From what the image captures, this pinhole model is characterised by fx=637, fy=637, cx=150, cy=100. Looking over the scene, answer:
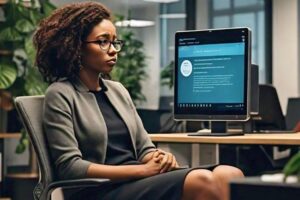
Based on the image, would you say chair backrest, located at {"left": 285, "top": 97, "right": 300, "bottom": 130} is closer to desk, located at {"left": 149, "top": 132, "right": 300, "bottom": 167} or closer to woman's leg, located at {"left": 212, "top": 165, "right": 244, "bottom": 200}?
desk, located at {"left": 149, "top": 132, "right": 300, "bottom": 167}

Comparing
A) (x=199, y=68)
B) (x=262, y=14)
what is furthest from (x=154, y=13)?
(x=199, y=68)

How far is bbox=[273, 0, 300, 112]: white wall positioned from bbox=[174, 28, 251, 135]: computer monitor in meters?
4.03

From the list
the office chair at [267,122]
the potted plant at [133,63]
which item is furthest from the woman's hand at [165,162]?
the potted plant at [133,63]

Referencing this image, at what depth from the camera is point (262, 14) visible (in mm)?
7117

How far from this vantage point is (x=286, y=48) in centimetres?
680

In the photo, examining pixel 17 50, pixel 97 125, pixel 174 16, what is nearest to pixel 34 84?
pixel 17 50

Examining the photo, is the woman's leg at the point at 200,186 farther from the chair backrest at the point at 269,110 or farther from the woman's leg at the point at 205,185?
the chair backrest at the point at 269,110

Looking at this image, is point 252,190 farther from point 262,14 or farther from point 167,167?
point 262,14

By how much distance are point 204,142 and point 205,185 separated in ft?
1.99

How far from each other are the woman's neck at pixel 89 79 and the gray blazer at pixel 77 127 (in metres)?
0.03

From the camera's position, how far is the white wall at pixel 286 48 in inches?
264

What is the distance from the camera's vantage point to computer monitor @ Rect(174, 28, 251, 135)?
8.98 feet

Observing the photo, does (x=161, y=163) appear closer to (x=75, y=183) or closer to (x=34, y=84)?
(x=75, y=183)

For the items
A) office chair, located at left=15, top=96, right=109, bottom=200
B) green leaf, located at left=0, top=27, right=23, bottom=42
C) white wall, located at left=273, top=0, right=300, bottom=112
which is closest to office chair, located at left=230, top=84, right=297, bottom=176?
green leaf, located at left=0, top=27, right=23, bottom=42
